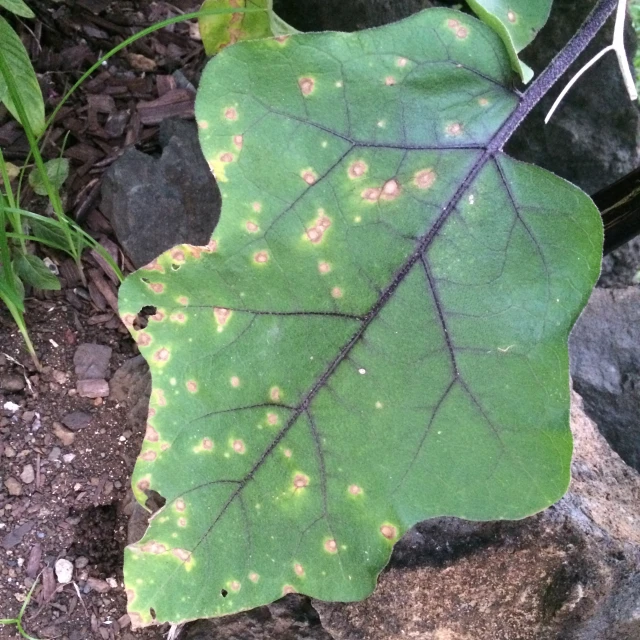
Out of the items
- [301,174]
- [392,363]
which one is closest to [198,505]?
[392,363]

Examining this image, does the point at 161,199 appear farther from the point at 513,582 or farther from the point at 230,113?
the point at 513,582

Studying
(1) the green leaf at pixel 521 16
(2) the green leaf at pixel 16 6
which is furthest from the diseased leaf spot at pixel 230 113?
(2) the green leaf at pixel 16 6

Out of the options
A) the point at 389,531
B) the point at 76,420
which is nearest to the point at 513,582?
the point at 389,531

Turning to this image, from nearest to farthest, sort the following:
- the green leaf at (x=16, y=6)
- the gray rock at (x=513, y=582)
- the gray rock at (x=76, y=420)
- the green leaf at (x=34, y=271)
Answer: the gray rock at (x=513, y=582) → the green leaf at (x=16, y=6) → the green leaf at (x=34, y=271) → the gray rock at (x=76, y=420)

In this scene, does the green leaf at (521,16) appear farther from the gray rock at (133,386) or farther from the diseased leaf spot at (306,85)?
the gray rock at (133,386)

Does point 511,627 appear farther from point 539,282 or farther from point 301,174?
point 301,174

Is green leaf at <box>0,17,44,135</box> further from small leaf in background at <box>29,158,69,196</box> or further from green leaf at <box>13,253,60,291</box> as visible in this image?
green leaf at <box>13,253,60,291</box>
